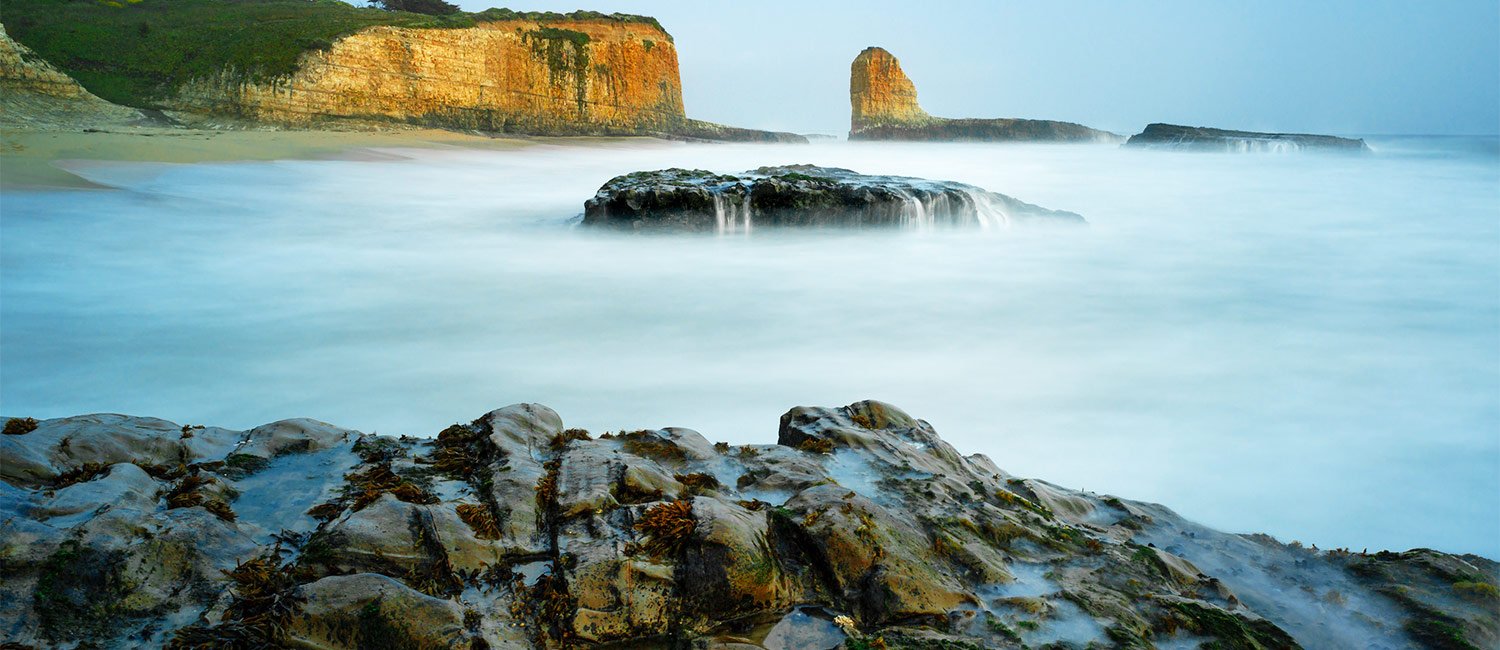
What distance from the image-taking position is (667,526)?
9.38 ft

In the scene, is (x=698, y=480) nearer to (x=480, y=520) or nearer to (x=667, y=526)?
(x=667, y=526)

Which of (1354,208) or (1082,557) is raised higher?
(1354,208)

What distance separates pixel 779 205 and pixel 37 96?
25986 millimetres

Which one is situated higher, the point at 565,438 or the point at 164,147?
the point at 164,147

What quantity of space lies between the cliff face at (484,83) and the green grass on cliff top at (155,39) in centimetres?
66

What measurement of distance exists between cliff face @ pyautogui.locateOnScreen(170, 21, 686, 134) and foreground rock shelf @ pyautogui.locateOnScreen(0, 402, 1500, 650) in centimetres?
3496

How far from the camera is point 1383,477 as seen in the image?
519 cm

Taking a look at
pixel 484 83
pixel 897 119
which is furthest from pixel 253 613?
pixel 897 119

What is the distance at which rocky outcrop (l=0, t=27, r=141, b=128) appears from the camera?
80.1ft

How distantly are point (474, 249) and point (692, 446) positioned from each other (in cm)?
1050

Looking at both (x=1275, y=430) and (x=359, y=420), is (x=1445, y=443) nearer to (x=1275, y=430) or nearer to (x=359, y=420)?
(x=1275, y=430)

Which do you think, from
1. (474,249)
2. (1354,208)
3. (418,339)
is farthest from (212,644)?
(1354,208)

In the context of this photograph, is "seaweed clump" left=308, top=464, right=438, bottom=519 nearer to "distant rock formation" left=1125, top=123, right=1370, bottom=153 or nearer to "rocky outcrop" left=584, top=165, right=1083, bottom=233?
"rocky outcrop" left=584, top=165, right=1083, bottom=233

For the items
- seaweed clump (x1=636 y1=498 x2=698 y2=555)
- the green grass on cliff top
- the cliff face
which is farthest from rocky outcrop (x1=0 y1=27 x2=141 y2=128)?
seaweed clump (x1=636 y1=498 x2=698 y2=555)
